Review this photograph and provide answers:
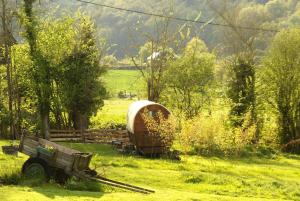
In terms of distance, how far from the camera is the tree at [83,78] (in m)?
39.7

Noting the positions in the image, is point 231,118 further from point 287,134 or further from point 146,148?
point 146,148

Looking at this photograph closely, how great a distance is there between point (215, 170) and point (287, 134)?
20.2m

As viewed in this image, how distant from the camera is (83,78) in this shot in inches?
1571

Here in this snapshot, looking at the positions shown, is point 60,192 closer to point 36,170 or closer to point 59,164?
point 59,164

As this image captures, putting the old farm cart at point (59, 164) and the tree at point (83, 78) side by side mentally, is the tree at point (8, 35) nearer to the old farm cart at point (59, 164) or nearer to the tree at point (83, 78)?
the tree at point (83, 78)

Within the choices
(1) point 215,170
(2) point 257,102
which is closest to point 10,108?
(1) point 215,170

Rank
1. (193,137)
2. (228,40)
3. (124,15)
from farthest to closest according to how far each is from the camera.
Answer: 1. (124,15)
2. (228,40)
3. (193,137)

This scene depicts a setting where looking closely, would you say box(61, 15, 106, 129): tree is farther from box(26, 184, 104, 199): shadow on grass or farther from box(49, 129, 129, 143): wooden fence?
box(26, 184, 104, 199): shadow on grass

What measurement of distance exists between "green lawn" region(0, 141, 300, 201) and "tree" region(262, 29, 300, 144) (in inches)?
468

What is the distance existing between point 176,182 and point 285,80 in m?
26.2

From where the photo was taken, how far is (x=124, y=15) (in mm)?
191125

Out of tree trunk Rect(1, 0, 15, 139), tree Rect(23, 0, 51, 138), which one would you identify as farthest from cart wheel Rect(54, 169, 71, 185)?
tree trunk Rect(1, 0, 15, 139)

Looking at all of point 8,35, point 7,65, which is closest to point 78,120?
point 7,65

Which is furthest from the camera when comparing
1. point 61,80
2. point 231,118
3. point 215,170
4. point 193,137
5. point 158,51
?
point 158,51
